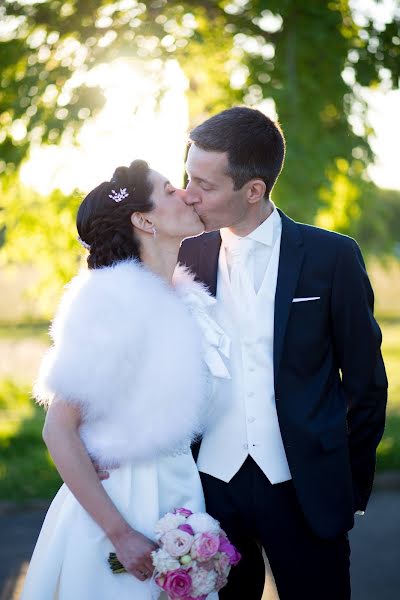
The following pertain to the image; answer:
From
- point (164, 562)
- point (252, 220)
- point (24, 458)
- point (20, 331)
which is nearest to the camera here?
point (164, 562)

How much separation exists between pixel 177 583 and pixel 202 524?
0.67ft

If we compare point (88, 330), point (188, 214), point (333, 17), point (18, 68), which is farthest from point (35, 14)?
point (88, 330)

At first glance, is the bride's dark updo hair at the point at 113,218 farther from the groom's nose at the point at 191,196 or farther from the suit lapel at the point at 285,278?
the suit lapel at the point at 285,278

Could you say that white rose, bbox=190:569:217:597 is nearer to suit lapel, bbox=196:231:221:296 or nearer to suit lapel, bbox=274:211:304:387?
suit lapel, bbox=274:211:304:387

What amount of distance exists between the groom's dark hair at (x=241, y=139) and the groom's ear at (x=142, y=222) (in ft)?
1.34

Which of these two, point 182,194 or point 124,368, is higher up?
point 182,194

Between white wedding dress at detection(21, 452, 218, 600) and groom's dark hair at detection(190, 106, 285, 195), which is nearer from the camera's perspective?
white wedding dress at detection(21, 452, 218, 600)

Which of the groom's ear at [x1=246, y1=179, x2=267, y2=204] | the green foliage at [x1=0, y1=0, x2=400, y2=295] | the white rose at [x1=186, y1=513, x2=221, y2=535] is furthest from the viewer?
the green foliage at [x1=0, y1=0, x2=400, y2=295]

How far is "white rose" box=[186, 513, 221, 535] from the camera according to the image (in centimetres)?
264

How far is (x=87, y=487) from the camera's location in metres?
2.64

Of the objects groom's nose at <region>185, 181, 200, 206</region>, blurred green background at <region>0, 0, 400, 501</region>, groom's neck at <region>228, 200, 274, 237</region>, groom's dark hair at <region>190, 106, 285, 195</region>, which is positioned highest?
groom's dark hair at <region>190, 106, 285, 195</region>

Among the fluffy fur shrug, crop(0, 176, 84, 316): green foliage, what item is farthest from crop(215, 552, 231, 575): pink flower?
crop(0, 176, 84, 316): green foliage

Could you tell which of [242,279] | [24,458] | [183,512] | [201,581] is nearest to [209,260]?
[242,279]

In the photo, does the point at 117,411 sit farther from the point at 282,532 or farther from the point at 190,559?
the point at 282,532
